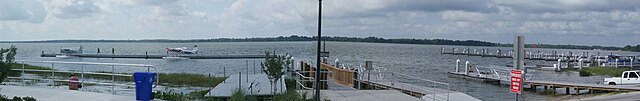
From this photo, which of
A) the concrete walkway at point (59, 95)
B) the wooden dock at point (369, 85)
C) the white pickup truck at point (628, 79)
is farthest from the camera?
the white pickup truck at point (628, 79)

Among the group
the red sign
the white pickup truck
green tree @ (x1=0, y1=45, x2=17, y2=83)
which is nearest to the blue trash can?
green tree @ (x1=0, y1=45, x2=17, y2=83)

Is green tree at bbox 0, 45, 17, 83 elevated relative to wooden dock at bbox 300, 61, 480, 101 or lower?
elevated

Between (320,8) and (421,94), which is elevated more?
(320,8)

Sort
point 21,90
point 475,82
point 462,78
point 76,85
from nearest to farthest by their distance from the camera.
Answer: point 21,90 → point 76,85 → point 475,82 → point 462,78

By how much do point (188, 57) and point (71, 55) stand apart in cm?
2025

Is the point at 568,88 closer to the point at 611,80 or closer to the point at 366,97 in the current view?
the point at 611,80

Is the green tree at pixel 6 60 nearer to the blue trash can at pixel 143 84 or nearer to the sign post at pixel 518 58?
the blue trash can at pixel 143 84

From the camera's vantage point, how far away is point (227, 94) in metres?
17.3

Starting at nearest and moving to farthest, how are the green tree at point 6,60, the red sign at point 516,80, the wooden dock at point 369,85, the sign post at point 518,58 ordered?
1. the sign post at point 518,58
2. the red sign at point 516,80
3. the green tree at point 6,60
4. the wooden dock at point 369,85

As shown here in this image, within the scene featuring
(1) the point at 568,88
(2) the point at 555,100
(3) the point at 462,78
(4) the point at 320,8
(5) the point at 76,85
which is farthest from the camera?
(3) the point at 462,78

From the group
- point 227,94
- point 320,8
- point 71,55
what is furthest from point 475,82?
point 71,55

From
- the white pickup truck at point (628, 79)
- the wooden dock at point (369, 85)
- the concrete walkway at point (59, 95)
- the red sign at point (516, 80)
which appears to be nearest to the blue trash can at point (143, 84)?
the concrete walkway at point (59, 95)

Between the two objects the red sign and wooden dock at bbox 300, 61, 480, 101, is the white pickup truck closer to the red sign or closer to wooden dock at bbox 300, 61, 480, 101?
wooden dock at bbox 300, 61, 480, 101

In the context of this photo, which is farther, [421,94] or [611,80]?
[611,80]
